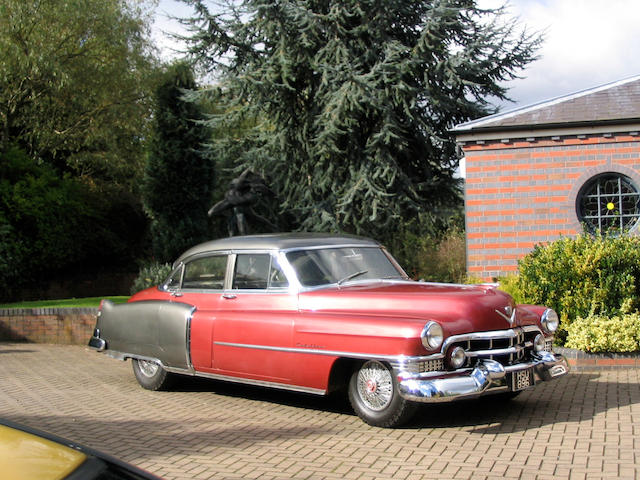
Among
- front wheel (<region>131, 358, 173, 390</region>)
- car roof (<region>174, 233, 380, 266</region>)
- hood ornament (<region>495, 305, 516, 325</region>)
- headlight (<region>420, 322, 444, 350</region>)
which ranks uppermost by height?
car roof (<region>174, 233, 380, 266</region>)

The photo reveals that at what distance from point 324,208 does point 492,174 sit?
6089mm

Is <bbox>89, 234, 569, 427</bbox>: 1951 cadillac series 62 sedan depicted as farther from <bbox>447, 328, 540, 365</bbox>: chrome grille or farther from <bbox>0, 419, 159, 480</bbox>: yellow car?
<bbox>0, 419, 159, 480</bbox>: yellow car

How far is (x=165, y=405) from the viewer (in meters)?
7.73

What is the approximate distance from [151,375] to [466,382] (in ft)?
14.0

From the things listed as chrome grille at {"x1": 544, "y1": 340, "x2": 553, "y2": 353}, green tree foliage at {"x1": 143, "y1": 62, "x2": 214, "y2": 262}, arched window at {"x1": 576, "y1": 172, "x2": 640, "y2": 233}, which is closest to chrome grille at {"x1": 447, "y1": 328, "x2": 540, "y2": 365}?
chrome grille at {"x1": 544, "y1": 340, "x2": 553, "y2": 353}

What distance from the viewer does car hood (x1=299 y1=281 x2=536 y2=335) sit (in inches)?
242

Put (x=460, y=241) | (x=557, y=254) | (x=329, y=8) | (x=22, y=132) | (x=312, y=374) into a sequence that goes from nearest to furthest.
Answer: (x=312, y=374), (x=557, y=254), (x=460, y=241), (x=329, y=8), (x=22, y=132)

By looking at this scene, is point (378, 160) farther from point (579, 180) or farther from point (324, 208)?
point (579, 180)

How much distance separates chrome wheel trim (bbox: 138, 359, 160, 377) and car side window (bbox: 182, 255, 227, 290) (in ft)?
3.51

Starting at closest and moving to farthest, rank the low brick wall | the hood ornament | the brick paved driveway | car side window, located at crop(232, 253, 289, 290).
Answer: the brick paved driveway
the hood ornament
car side window, located at crop(232, 253, 289, 290)
the low brick wall

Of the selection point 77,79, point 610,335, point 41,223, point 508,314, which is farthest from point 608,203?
point 41,223

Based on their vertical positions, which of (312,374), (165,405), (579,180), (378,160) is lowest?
(165,405)

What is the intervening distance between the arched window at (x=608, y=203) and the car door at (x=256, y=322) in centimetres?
830

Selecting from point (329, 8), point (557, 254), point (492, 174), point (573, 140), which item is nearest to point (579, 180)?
point (573, 140)
